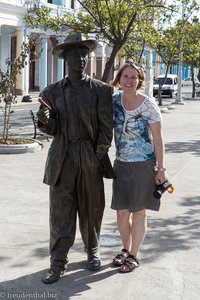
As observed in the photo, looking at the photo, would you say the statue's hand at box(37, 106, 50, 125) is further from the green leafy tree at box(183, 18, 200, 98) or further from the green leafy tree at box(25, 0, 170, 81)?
the green leafy tree at box(183, 18, 200, 98)

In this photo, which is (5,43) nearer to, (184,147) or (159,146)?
(184,147)

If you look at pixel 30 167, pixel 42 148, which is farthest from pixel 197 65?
pixel 30 167

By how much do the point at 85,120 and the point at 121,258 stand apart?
135 cm

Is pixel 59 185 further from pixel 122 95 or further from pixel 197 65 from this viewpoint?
pixel 197 65

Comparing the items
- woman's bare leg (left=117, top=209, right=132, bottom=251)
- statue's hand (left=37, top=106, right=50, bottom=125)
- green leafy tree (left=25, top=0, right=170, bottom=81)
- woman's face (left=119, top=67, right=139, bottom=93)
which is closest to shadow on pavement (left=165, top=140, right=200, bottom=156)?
green leafy tree (left=25, top=0, right=170, bottom=81)

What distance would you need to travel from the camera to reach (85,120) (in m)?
4.44

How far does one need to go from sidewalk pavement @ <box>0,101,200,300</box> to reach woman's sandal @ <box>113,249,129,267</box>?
0.24 feet

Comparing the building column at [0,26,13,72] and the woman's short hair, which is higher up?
the building column at [0,26,13,72]

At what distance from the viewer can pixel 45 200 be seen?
7387 mm

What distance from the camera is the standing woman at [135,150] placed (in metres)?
4.53

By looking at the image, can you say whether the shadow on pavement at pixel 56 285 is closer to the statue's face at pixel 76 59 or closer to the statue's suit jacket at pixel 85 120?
the statue's suit jacket at pixel 85 120

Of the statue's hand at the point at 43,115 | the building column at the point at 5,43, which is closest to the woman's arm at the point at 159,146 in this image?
the statue's hand at the point at 43,115

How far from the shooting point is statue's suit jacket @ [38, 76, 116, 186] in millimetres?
4441

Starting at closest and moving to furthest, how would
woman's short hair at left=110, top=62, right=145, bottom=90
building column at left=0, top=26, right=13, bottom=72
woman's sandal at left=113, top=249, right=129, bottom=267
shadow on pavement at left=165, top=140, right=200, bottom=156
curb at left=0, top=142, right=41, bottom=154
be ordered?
woman's short hair at left=110, top=62, right=145, bottom=90
woman's sandal at left=113, top=249, right=129, bottom=267
curb at left=0, top=142, right=41, bottom=154
shadow on pavement at left=165, top=140, right=200, bottom=156
building column at left=0, top=26, right=13, bottom=72
